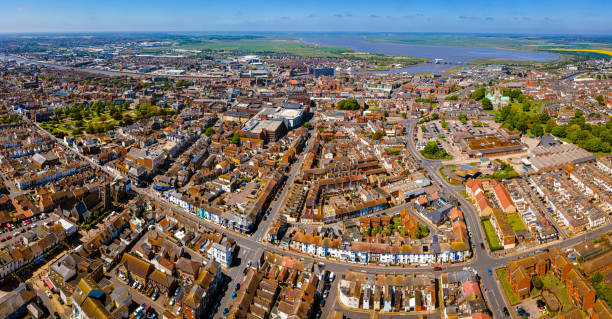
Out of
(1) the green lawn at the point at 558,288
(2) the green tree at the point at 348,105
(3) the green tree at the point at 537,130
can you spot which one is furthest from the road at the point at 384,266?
(2) the green tree at the point at 348,105

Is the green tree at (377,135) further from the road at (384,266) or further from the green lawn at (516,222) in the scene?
the green lawn at (516,222)

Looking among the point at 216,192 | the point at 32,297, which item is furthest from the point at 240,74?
the point at 32,297

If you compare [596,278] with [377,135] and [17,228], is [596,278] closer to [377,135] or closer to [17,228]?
[377,135]

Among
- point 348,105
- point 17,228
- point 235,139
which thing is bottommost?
point 17,228

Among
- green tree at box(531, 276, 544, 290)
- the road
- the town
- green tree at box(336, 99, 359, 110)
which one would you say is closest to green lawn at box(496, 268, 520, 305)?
the town

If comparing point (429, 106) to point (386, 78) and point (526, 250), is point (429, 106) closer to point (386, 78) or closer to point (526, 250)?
point (386, 78)

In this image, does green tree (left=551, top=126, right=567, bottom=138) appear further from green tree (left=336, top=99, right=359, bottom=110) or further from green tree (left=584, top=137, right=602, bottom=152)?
green tree (left=336, top=99, right=359, bottom=110)

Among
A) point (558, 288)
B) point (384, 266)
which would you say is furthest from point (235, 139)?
point (558, 288)
